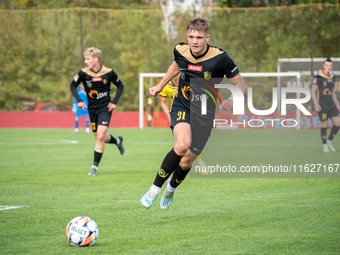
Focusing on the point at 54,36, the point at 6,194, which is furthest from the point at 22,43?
the point at 6,194

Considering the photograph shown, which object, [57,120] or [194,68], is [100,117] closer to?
[194,68]

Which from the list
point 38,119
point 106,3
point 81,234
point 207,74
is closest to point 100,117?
point 207,74

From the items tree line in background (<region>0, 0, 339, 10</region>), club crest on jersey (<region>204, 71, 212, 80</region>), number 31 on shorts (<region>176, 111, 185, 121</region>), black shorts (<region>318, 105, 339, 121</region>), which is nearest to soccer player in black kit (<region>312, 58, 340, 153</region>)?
black shorts (<region>318, 105, 339, 121</region>)

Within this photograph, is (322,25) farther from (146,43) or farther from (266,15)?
(146,43)

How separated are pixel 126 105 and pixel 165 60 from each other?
3.20 meters

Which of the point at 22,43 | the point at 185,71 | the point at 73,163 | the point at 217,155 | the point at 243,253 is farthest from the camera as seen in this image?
the point at 22,43

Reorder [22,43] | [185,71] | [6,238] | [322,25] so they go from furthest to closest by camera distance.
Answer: [22,43] < [322,25] < [185,71] < [6,238]

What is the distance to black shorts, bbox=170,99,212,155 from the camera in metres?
5.86

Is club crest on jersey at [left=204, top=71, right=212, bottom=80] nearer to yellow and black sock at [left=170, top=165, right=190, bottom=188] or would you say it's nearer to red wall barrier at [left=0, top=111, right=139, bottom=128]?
yellow and black sock at [left=170, top=165, right=190, bottom=188]

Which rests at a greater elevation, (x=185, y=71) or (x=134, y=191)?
(x=185, y=71)

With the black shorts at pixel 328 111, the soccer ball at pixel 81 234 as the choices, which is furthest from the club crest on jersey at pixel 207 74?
the black shorts at pixel 328 111

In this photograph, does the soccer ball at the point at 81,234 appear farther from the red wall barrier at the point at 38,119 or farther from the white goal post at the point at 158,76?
the red wall barrier at the point at 38,119

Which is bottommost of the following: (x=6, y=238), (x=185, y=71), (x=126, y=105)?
(x=126, y=105)

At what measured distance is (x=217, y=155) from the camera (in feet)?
40.7
